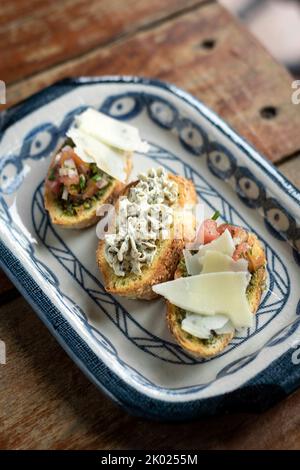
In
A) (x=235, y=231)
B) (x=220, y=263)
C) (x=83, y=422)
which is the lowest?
(x=83, y=422)

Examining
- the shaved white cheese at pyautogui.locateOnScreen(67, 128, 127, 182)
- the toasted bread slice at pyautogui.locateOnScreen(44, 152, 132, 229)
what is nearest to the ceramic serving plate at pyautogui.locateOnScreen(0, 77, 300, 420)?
the toasted bread slice at pyautogui.locateOnScreen(44, 152, 132, 229)

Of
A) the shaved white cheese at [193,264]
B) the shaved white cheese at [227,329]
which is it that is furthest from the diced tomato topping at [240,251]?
the shaved white cheese at [227,329]

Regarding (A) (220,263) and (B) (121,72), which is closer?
(A) (220,263)

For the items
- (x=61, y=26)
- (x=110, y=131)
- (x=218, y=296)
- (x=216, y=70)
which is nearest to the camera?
(x=218, y=296)

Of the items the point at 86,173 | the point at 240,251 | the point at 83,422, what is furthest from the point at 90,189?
the point at 83,422

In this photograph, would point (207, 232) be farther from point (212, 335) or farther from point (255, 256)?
point (212, 335)
